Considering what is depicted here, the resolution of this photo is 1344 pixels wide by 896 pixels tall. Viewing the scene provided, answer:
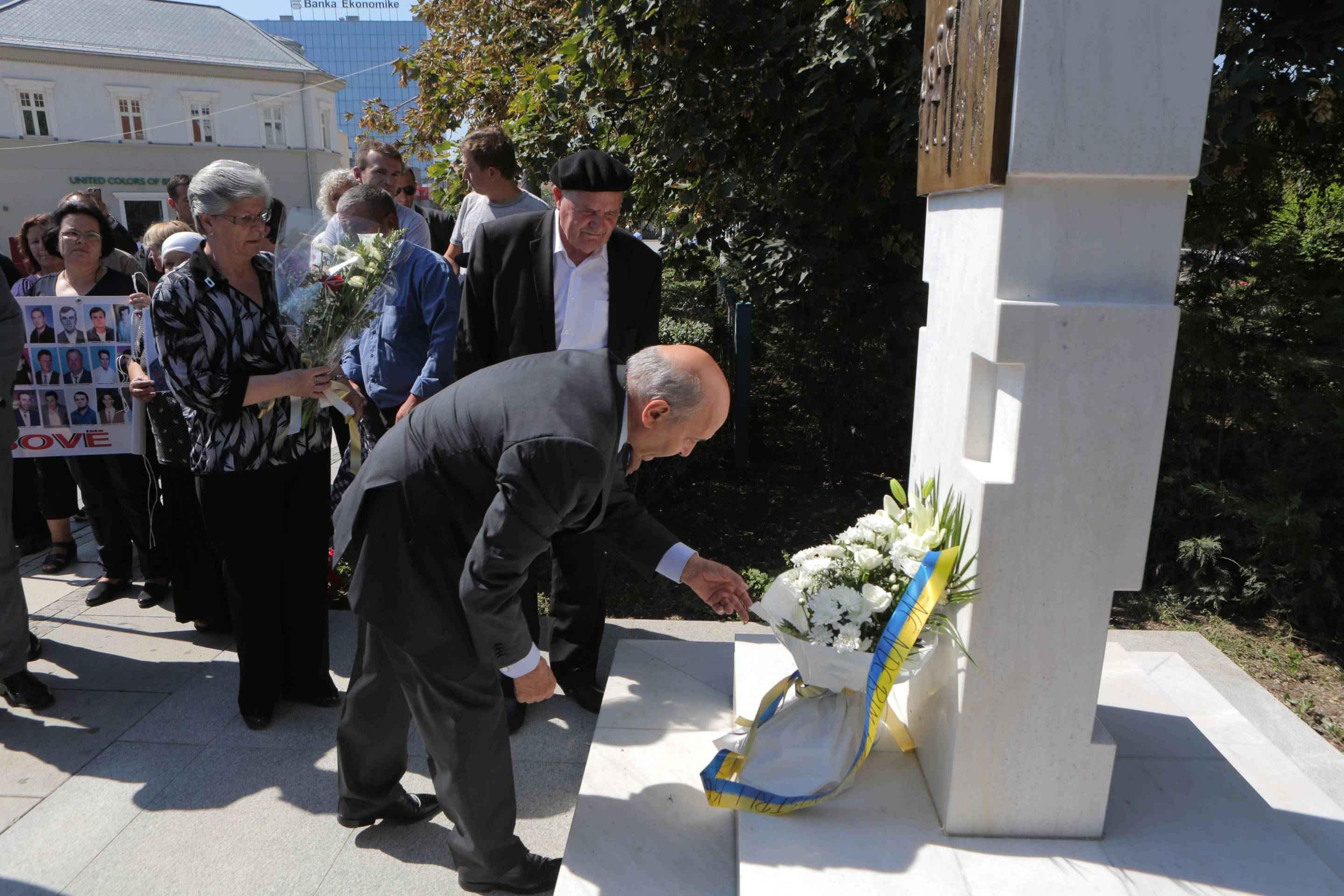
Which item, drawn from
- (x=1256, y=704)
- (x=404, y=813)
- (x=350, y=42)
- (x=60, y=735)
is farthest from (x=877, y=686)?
(x=350, y=42)

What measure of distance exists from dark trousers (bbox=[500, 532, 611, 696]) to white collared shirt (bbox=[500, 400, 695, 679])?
816 millimetres

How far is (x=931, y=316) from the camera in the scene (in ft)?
8.57

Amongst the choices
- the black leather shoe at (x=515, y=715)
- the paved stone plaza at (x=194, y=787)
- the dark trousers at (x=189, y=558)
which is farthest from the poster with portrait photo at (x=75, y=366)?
the black leather shoe at (x=515, y=715)

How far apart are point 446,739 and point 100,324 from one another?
10.2 feet

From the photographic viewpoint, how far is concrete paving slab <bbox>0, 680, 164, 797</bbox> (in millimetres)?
3055

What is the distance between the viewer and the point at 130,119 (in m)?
30.4

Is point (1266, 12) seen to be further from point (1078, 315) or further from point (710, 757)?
point (710, 757)

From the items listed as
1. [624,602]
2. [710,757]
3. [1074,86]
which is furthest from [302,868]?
[1074,86]

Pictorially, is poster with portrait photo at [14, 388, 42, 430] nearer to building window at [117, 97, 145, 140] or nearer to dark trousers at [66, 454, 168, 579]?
dark trousers at [66, 454, 168, 579]

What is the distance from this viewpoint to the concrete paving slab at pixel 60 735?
3.05 meters

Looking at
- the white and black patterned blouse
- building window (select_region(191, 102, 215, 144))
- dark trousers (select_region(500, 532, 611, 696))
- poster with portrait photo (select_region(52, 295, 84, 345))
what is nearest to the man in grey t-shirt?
the white and black patterned blouse

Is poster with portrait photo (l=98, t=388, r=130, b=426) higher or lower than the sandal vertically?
higher

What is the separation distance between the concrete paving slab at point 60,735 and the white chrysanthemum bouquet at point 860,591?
2401 mm

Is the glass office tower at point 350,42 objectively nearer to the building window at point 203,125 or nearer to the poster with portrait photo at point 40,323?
the building window at point 203,125
